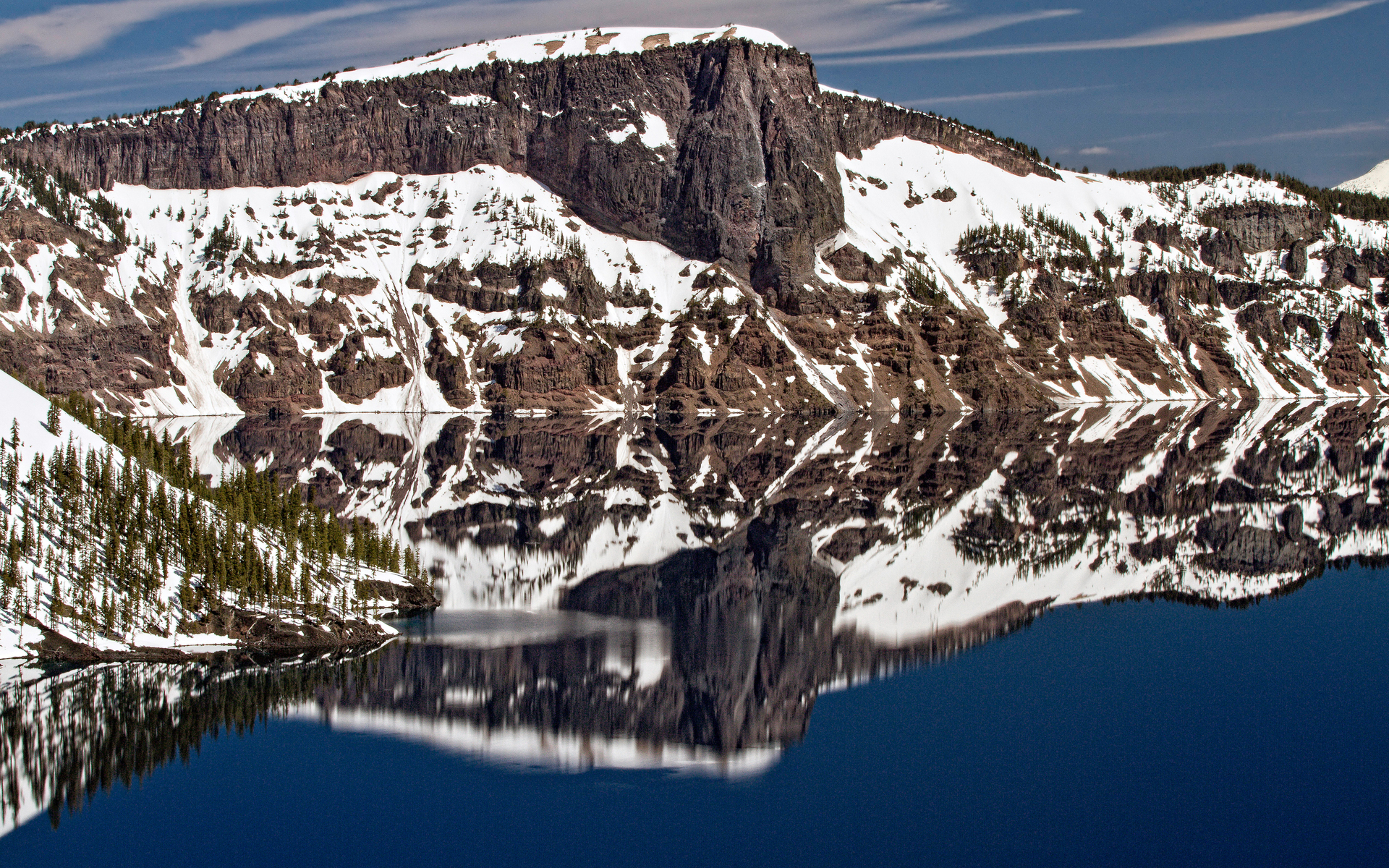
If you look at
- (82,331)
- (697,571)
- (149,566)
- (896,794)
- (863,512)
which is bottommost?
(896,794)

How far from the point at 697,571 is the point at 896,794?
102 feet

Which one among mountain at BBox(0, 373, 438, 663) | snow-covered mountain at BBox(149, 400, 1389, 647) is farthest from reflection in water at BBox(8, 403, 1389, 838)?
mountain at BBox(0, 373, 438, 663)

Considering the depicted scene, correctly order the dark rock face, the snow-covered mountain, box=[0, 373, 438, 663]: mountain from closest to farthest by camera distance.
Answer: box=[0, 373, 438, 663]: mountain → the snow-covered mountain → the dark rock face

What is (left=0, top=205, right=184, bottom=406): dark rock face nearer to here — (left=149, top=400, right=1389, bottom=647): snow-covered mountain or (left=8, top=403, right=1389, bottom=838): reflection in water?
(left=149, top=400, right=1389, bottom=647): snow-covered mountain

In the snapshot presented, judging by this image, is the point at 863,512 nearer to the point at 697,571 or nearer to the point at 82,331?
the point at 697,571

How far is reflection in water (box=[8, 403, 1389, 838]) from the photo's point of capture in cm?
3947

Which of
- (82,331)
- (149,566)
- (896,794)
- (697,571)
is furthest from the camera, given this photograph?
(82,331)

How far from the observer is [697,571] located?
6488cm

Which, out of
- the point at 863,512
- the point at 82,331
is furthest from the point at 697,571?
the point at 82,331

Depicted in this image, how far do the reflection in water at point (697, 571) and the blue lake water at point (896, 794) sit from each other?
1.70 metres

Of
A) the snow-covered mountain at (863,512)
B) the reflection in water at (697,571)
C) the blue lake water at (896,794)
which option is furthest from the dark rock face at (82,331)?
the blue lake water at (896,794)

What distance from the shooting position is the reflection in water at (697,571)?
3947 centimetres

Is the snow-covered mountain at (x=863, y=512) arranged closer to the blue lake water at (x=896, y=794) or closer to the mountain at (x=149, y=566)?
the mountain at (x=149, y=566)

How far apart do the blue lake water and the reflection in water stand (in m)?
1.70
